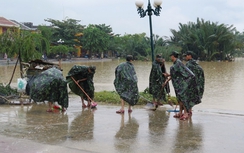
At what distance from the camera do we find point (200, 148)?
203 inches

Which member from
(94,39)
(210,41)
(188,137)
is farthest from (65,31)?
(188,137)

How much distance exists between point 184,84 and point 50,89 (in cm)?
309

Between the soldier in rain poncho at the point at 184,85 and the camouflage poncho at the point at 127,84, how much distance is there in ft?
3.59

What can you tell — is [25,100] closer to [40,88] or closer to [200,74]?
[40,88]

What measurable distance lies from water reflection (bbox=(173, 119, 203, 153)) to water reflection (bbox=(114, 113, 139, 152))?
679 millimetres

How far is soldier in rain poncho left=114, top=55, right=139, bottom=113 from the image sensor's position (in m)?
8.35

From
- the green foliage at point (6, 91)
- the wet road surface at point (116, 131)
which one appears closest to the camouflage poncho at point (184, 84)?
the wet road surface at point (116, 131)

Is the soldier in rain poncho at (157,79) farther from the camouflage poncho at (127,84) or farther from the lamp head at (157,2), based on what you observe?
the lamp head at (157,2)

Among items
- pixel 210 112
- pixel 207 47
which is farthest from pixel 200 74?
pixel 207 47

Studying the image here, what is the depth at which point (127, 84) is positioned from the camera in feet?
27.5

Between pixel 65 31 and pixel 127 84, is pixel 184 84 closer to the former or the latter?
pixel 127 84

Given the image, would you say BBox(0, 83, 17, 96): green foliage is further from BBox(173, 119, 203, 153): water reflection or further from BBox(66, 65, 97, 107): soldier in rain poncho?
BBox(173, 119, 203, 153): water reflection

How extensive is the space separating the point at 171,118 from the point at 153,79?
1910 mm

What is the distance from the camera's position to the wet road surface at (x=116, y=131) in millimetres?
5176
